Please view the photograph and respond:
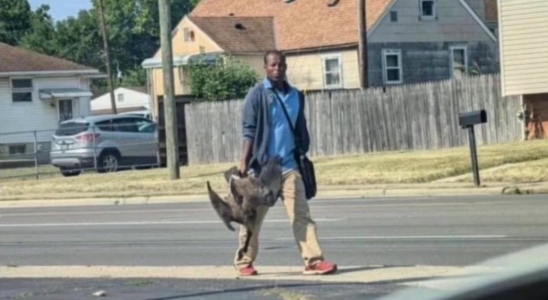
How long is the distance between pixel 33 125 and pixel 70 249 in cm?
3898

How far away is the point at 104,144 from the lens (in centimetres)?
3291

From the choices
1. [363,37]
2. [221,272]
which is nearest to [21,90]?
[363,37]

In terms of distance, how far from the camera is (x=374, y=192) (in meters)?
20.7

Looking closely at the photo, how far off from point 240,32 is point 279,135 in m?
39.8

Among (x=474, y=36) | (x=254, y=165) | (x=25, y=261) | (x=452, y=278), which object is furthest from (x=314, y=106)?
(x=452, y=278)

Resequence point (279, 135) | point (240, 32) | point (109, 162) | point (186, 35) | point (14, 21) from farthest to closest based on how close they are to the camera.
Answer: point (14, 21) → point (186, 35) → point (240, 32) → point (109, 162) → point (279, 135)

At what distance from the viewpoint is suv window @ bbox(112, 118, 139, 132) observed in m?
33.5

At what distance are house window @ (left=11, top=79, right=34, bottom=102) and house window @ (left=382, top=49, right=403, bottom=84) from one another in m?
15.6

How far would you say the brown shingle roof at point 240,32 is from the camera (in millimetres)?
48469

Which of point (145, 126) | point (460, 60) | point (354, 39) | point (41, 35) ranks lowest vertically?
point (145, 126)

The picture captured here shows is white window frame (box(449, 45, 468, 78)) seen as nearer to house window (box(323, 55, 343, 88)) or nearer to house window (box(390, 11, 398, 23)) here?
house window (box(390, 11, 398, 23))

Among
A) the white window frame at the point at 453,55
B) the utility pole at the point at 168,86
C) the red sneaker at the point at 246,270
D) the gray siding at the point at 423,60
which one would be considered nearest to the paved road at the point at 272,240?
the red sneaker at the point at 246,270

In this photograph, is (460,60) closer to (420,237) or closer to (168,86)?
(168,86)

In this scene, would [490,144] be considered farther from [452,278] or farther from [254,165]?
[452,278]
